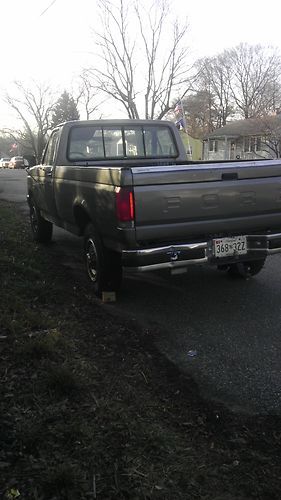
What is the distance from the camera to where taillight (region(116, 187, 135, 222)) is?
463 cm

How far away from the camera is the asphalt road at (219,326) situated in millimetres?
3594

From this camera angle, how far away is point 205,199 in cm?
497

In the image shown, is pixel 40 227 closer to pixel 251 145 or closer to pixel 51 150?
pixel 51 150

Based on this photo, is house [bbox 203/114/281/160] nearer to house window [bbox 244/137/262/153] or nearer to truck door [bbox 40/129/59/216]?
house window [bbox 244/137/262/153]

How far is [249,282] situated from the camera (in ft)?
20.9

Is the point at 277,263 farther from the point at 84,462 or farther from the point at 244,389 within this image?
the point at 84,462

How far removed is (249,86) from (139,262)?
75.3 metres

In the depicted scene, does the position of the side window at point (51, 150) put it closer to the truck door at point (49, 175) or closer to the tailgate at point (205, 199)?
the truck door at point (49, 175)

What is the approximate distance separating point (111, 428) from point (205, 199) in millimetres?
2675

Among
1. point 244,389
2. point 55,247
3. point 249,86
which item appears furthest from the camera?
point 249,86

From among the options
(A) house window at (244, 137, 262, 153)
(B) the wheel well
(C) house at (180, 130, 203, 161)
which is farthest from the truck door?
(A) house window at (244, 137, 262, 153)

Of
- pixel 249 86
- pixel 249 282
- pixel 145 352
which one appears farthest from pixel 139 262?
pixel 249 86

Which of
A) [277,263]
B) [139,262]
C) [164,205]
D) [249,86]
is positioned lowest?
[277,263]

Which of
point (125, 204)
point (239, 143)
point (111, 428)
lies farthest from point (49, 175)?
point (239, 143)
